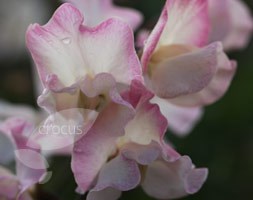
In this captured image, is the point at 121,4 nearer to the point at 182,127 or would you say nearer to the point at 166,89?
the point at 182,127

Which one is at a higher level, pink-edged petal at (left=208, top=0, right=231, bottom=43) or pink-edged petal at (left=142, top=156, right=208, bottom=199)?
pink-edged petal at (left=208, top=0, right=231, bottom=43)

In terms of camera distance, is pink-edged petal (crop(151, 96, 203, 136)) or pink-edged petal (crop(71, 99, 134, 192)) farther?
pink-edged petal (crop(151, 96, 203, 136))

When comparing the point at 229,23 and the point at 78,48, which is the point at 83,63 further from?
the point at 229,23

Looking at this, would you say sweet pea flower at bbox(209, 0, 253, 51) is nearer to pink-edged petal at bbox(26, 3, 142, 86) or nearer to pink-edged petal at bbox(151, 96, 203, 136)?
pink-edged petal at bbox(151, 96, 203, 136)

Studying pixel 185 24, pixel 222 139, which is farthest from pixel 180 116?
pixel 222 139

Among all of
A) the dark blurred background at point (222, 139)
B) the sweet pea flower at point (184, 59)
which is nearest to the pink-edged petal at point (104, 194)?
the sweet pea flower at point (184, 59)

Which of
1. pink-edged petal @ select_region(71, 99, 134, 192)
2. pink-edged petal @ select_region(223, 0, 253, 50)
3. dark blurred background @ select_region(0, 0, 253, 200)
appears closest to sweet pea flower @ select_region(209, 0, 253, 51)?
pink-edged petal @ select_region(223, 0, 253, 50)

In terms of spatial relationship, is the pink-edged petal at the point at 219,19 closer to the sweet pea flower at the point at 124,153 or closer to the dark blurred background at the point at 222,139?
the sweet pea flower at the point at 124,153
